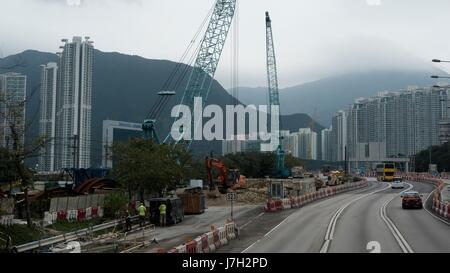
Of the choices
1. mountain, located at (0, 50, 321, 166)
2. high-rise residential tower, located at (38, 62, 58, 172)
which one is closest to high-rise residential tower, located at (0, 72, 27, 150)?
high-rise residential tower, located at (38, 62, 58, 172)

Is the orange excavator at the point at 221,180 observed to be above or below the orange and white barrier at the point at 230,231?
above

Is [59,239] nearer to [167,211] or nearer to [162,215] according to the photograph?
[162,215]

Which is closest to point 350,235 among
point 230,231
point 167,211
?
point 230,231

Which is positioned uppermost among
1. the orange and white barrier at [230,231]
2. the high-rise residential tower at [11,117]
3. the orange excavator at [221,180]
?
the high-rise residential tower at [11,117]

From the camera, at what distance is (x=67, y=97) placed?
293ft

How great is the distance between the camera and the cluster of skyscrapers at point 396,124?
157125 millimetres

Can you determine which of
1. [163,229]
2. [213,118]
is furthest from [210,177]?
[213,118]

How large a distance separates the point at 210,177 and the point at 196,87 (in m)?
25.8

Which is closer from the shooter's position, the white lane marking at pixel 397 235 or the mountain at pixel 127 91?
the white lane marking at pixel 397 235

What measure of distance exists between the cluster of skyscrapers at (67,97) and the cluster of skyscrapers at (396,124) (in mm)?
82700

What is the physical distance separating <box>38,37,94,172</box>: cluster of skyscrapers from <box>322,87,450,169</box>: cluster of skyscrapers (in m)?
82.7

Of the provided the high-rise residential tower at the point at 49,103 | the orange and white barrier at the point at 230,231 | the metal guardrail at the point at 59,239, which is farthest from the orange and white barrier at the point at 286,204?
the high-rise residential tower at the point at 49,103

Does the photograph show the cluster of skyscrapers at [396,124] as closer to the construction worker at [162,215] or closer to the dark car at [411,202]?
the dark car at [411,202]

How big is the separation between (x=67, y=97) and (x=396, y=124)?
4852 inches
